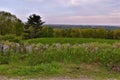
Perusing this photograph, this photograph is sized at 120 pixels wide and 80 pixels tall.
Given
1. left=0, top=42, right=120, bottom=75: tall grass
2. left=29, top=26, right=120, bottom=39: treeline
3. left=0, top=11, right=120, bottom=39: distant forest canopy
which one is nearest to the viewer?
left=0, top=42, right=120, bottom=75: tall grass

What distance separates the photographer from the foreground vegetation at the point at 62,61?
7637mm

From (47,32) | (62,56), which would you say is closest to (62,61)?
(62,56)

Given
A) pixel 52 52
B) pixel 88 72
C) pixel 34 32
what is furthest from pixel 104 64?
pixel 34 32

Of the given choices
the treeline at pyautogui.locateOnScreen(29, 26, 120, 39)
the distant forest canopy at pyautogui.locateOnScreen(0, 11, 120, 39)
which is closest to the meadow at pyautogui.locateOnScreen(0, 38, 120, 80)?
the distant forest canopy at pyautogui.locateOnScreen(0, 11, 120, 39)

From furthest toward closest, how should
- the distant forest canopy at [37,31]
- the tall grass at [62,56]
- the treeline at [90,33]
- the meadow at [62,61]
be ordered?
1. the treeline at [90,33]
2. the distant forest canopy at [37,31]
3. the tall grass at [62,56]
4. the meadow at [62,61]

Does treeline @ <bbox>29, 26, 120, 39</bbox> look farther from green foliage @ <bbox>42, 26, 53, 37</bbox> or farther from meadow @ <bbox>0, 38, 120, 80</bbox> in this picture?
meadow @ <bbox>0, 38, 120, 80</bbox>

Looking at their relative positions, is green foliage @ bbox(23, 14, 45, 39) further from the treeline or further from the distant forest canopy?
the treeline

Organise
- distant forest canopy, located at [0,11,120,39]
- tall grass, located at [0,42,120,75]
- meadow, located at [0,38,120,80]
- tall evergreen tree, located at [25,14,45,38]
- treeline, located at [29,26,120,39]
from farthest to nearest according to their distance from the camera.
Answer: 1. tall evergreen tree, located at [25,14,45,38]
2. treeline, located at [29,26,120,39]
3. distant forest canopy, located at [0,11,120,39]
4. tall grass, located at [0,42,120,75]
5. meadow, located at [0,38,120,80]

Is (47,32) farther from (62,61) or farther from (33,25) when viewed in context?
(62,61)

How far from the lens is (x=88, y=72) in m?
7.74

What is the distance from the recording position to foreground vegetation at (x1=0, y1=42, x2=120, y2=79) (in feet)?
25.1

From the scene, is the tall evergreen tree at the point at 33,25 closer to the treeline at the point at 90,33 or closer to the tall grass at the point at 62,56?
the treeline at the point at 90,33

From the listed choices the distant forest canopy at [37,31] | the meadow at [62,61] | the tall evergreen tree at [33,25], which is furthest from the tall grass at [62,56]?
the tall evergreen tree at [33,25]

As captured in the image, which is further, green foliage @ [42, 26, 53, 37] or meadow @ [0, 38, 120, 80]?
green foliage @ [42, 26, 53, 37]
